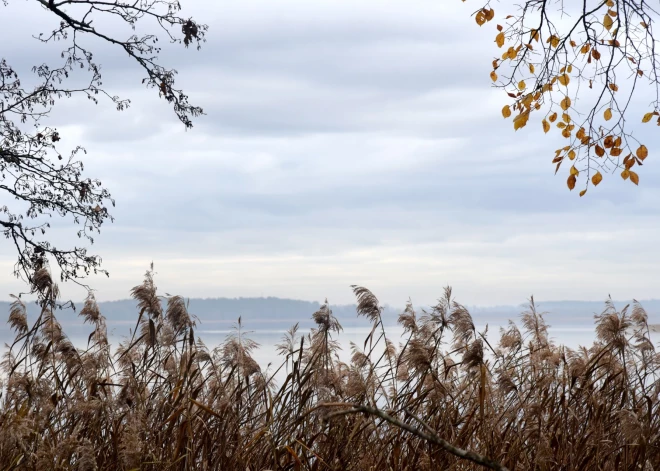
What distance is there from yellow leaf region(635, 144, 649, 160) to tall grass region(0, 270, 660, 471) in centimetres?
227

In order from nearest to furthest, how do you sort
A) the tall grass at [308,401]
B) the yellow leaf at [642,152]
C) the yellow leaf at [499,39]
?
the tall grass at [308,401] → the yellow leaf at [642,152] → the yellow leaf at [499,39]

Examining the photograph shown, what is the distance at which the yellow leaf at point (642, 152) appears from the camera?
26.7 ft

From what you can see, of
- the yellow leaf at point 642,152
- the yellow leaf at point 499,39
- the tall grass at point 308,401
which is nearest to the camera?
the tall grass at point 308,401

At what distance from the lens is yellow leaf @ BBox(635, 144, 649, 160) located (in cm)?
815

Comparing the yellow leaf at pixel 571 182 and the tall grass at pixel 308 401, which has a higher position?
the yellow leaf at pixel 571 182

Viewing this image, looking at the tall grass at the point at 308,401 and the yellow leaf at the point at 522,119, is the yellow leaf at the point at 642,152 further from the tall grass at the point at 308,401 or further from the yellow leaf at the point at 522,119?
the tall grass at the point at 308,401

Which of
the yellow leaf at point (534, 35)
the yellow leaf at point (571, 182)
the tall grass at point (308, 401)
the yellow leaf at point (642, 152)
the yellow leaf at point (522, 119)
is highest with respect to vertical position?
the yellow leaf at point (534, 35)

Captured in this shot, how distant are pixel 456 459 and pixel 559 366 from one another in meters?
2.22

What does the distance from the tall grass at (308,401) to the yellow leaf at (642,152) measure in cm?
227

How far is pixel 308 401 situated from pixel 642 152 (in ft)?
15.9

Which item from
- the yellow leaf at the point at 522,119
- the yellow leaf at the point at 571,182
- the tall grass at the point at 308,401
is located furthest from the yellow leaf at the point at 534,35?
the tall grass at the point at 308,401

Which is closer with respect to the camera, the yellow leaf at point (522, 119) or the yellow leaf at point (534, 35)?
the yellow leaf at point (534, 35)

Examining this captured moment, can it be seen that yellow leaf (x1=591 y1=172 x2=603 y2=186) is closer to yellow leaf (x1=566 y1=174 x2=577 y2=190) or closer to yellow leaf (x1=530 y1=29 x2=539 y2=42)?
yellow leaf (x1=566 y1=174 x2=577 y2=190)

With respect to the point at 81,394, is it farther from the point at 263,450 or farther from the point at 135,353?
the point at 263,450
